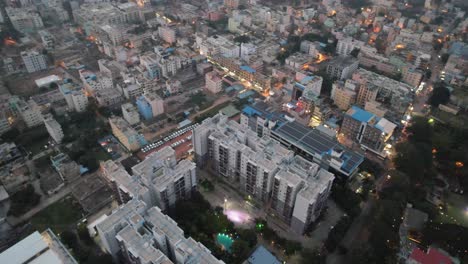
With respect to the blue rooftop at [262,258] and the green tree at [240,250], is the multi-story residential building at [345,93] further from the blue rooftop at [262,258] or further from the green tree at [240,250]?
the green tree at [240,250]

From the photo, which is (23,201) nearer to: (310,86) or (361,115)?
(310,86)

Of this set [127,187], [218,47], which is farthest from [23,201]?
[218,47]

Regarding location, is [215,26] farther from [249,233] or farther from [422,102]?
[249,233]

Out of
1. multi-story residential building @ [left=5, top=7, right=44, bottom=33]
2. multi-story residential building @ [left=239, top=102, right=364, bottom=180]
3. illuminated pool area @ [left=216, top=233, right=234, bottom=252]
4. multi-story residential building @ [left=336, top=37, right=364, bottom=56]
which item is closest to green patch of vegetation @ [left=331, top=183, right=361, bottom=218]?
multi-story residential building @ [left=239, top=102, right=364, bottom=180]

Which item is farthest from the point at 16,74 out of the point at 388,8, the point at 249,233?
the point at 388,8

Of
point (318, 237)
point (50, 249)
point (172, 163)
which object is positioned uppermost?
point (172, 163)

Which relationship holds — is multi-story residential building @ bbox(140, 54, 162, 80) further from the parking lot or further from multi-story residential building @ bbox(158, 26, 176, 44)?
the parking lot
